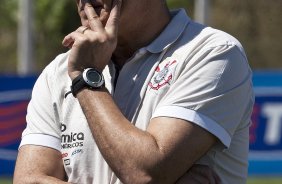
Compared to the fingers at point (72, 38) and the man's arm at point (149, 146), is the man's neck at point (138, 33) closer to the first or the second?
the fingers at point (72, 38)

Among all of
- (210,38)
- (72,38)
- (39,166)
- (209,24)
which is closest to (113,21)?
(72,38)

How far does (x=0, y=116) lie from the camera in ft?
42.4

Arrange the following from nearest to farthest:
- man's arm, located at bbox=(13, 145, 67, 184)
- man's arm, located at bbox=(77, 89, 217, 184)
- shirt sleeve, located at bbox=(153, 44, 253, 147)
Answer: man's arm, located at bbox=(77, 89, 217, 184), shirt sleeve, located at bbox=(153, 44, 253, 147), man's arm, located at bbox=(13, 145, 67, 184)

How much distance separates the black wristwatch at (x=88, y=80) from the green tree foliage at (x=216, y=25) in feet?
37.3

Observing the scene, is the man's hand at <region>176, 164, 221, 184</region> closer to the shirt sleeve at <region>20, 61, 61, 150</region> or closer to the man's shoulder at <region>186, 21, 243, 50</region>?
the man's shoulder at <region>186, 21, 243, 50</region>

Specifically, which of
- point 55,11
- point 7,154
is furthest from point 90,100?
point 55,11

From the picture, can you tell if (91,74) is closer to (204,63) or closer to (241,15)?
(204,63)

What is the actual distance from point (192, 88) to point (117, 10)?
1.71ft

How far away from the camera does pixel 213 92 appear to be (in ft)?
13.6

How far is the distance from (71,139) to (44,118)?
0.86 ft

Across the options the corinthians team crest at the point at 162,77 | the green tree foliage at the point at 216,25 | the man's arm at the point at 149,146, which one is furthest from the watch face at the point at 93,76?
the green tree foliage at the point at 216,25

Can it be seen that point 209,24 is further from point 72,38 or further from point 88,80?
point 88,80

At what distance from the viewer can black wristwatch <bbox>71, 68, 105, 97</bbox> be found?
165 inches

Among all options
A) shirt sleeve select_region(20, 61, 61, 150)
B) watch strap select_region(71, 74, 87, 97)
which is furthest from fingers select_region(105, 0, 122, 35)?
shirt sleeve select_region(20, 61, 61, 150)
